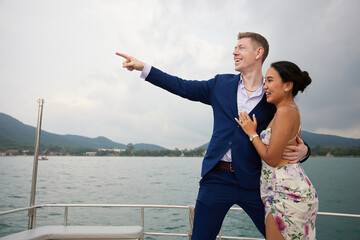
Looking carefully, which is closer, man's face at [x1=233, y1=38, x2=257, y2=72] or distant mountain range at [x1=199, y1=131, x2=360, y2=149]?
man's face at [x1=233, y1=38, x2=257, y2=72]

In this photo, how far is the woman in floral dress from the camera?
136 centimetres

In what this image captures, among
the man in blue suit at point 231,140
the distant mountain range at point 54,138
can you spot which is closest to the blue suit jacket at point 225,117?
the man in blue suit at point 231,140

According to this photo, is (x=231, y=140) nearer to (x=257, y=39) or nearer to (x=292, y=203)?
(x=292, y=203)

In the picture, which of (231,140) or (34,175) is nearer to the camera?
(231,140)

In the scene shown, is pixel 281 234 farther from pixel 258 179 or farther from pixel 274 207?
pixel 258 179

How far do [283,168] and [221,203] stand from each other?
0.41 meters

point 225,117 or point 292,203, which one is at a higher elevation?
point 225,117

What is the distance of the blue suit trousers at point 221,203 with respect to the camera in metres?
1.58

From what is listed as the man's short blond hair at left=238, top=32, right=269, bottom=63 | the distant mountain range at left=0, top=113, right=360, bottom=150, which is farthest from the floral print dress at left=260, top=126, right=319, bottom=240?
the distant mountain range at left=0, top=113, right=360, bottom=150

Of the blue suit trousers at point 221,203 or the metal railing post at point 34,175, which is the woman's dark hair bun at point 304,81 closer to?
the blue suit trousers at point 221,203

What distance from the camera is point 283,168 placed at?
1461 millimetres

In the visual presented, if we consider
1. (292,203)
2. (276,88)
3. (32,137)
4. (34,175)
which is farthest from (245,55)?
(32,137)

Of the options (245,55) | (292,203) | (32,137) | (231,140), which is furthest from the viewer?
(32,137)

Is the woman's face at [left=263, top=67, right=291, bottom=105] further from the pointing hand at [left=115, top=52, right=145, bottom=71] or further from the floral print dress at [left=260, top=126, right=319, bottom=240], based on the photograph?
the pointing hand at [left=115, top=52, right=145, bottom=71]
